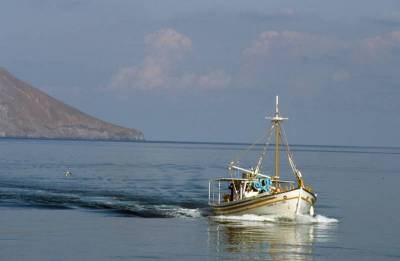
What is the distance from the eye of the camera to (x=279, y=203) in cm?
6400

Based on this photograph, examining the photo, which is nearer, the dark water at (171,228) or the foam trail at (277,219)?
the dark water at (171,228)

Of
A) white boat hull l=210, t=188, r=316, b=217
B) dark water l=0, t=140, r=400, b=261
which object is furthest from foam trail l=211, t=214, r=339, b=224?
white boat hull l=210, t=188, r=316, b=217

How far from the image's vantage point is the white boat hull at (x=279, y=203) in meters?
63.8

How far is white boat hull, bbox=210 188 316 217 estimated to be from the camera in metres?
63.8

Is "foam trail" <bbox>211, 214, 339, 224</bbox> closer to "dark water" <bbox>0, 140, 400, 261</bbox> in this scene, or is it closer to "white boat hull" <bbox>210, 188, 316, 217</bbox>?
"dark water" <bbox>0, 140, 400, 261</bbox>

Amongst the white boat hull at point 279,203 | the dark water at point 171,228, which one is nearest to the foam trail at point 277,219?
the dark water at point 171,228

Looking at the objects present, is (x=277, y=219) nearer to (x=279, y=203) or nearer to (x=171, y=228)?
(x=279, y=203)

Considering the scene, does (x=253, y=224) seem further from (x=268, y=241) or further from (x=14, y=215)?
(x=14, y=215)

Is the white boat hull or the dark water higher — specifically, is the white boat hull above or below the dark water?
above

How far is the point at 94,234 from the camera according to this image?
56.1 m

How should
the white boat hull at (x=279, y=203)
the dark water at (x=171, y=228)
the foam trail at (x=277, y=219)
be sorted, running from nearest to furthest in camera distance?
the dark water at (x=171, y=228)
the white boat hull at (x=279, y=203)
the foam trail at (x=277, y=219)

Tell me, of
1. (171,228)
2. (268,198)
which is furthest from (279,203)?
(171,228)

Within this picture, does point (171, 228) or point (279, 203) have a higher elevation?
point (279, 203)

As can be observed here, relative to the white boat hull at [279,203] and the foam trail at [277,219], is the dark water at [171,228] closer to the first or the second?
the foam trail at [277,219]
